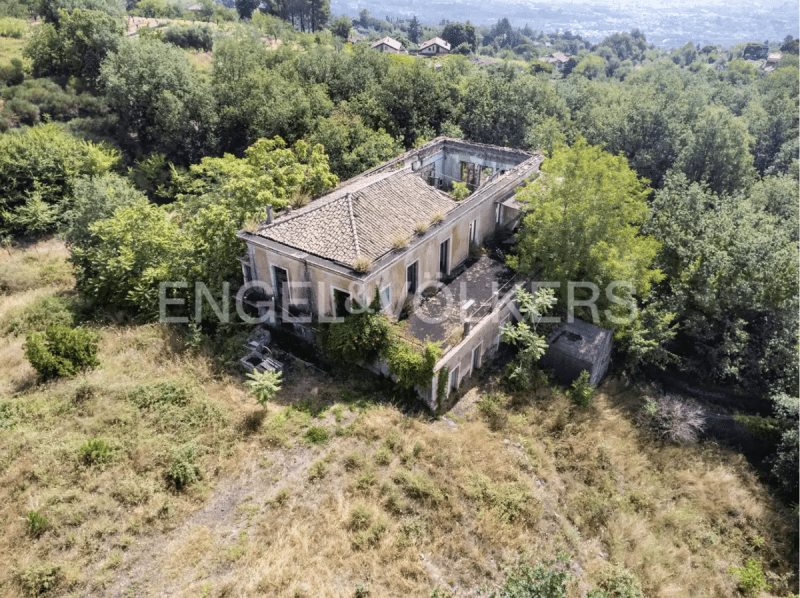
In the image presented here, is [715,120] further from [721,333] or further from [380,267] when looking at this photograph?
[380,267]

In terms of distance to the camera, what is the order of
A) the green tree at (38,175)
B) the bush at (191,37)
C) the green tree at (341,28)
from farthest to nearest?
the green tree at (341,28) → the bush at (191,37) → the green tree at (38,175)

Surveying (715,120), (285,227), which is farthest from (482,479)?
(715,120)

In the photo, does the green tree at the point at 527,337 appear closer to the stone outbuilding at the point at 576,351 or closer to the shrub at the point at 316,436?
the stone outbuilding at the point at 576,351

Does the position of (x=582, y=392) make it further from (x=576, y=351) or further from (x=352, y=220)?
(x=352, y=220)

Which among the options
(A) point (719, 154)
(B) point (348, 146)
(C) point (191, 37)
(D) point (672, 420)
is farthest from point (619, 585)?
(C) point (191, 37)

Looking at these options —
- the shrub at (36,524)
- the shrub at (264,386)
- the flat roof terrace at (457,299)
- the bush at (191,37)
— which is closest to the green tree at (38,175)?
the shrub at (264,386)

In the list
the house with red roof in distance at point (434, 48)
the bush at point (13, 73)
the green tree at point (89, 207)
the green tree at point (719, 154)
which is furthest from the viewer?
the house with red roof in distance at point (434, 48)

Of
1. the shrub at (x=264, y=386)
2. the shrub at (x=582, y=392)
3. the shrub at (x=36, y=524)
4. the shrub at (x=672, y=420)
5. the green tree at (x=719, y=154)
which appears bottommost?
the shrub at (x=672, y=420)
